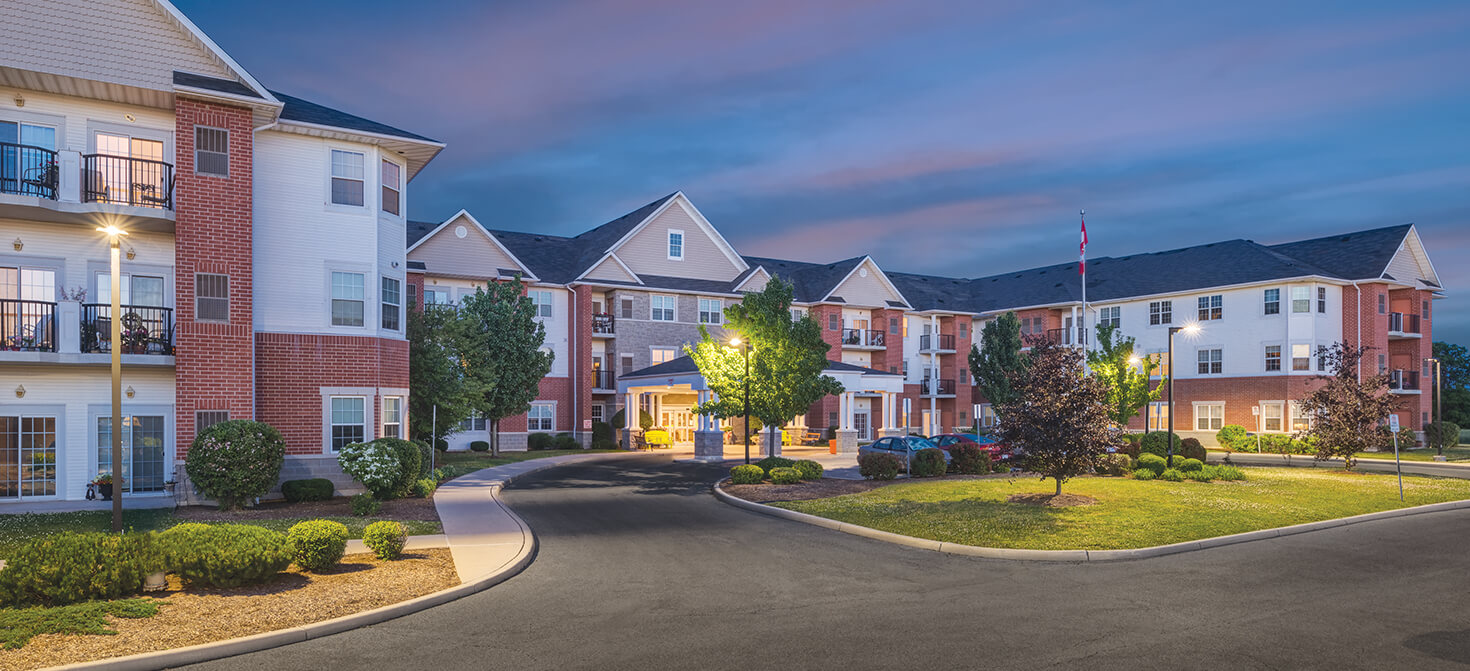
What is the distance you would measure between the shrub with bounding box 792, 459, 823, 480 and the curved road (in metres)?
9.56

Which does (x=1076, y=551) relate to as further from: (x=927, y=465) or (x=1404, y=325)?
(x=1404, y=325)

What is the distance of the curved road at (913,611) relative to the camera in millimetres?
9039

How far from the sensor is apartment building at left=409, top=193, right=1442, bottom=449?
156 ft

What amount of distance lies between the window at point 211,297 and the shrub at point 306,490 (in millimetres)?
4428

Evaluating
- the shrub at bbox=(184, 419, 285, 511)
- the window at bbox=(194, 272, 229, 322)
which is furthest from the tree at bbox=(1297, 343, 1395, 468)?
the window at bbox=(194, 272, 229, 322)

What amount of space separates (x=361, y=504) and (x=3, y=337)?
9.74 metres

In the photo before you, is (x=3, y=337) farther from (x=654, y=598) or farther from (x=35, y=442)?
(x=654, y=598)

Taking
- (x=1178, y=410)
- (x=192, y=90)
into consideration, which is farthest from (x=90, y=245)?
(x=1178, y=410)

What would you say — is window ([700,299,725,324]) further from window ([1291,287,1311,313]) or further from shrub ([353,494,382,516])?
shrub ([353,494,382,516])

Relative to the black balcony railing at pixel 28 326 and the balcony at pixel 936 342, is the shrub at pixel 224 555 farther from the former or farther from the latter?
the balcony at pixel 936 342

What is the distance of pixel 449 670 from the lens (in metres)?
8.60

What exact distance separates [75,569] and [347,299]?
1430cm

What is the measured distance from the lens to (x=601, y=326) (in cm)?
4944

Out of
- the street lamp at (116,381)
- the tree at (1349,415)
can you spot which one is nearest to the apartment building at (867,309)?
the tree at (1349,415)
